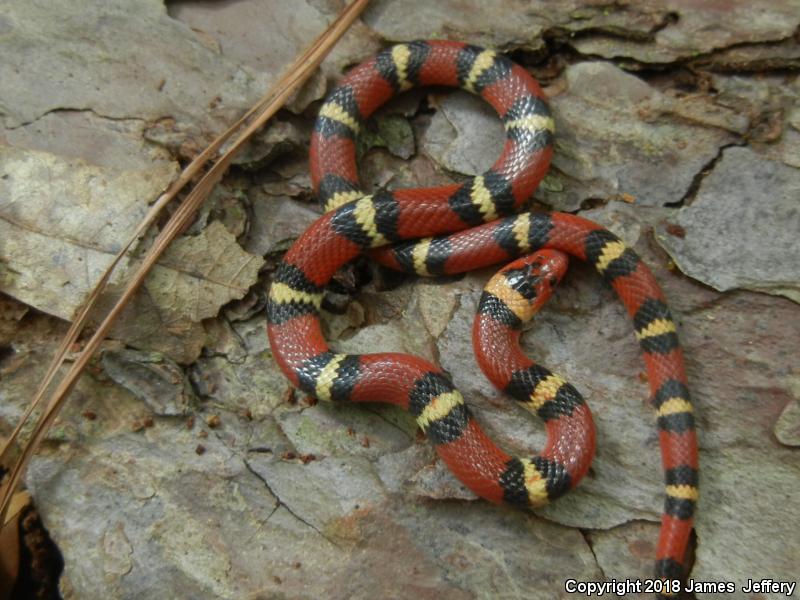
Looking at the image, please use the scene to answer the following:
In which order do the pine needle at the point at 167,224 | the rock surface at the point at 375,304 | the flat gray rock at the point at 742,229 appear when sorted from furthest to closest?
the flat gray rock at the point at 742,229, the pine needle at the point at 167,224, the rock surface at the point at 375,304

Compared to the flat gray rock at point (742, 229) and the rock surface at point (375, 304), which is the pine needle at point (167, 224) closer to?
the rock surface at point (375, 304)

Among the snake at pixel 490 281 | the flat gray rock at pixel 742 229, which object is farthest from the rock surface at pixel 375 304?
the snake at pixel 490 281

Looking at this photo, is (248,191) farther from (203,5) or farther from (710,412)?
(710,412)

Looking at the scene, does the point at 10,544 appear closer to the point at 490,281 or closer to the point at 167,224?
the point at 167,224

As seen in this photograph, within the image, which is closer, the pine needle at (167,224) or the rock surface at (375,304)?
the rock surface at (375,304)

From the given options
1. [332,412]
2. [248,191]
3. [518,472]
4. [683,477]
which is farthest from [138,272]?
[683,477]

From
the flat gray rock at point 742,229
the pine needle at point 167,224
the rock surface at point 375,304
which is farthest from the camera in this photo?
the flat gray rock at point 742,229
